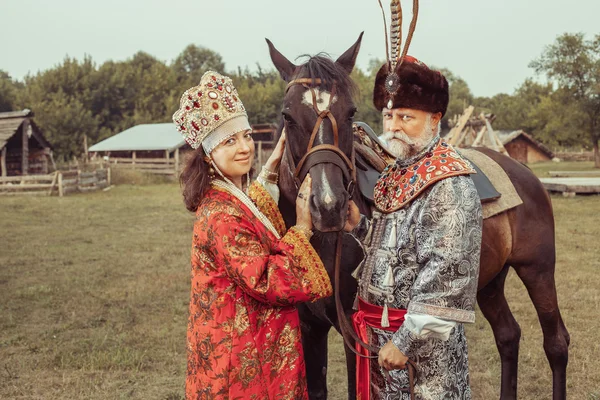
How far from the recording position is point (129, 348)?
512 cm

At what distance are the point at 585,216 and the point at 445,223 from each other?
1228cm

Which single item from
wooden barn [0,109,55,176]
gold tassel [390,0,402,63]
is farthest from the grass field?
wooden barn [0,109,55,176]

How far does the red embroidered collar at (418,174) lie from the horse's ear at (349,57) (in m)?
0.81

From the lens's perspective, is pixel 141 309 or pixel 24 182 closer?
pixel 141 309

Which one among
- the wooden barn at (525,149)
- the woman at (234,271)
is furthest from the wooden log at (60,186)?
the wooden barn at (525,149)

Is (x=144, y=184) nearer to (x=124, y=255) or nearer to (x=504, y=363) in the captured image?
(x=124, y=255)

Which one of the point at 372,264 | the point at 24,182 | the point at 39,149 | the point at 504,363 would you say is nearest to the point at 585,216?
the point at 504,363

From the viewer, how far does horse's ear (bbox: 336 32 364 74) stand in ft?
9.46

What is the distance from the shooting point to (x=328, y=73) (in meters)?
2.60

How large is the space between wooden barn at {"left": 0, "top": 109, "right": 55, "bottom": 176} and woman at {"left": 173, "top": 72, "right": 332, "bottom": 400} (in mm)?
24611

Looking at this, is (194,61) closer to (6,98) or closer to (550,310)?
(6,98)

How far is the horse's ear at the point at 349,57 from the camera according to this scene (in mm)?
2883

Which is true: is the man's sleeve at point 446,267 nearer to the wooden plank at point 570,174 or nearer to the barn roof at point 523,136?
the wooden plank at point 570,174

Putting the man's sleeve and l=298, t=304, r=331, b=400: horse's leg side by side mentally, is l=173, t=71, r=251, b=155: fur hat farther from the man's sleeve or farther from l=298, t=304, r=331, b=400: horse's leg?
l=298, t=304, r=331, b=400: horse's leg
